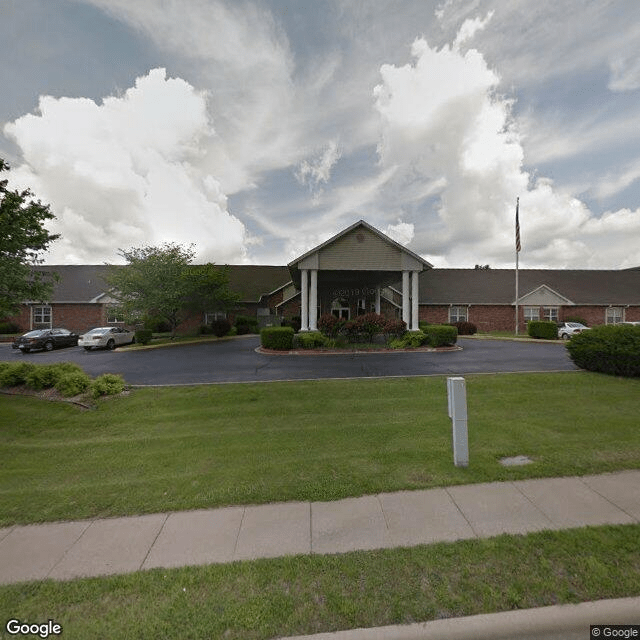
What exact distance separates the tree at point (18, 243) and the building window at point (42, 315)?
1142 inches

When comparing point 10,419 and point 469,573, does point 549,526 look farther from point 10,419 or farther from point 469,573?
point 10,419

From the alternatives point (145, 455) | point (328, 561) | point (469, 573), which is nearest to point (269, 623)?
point (328, 561)

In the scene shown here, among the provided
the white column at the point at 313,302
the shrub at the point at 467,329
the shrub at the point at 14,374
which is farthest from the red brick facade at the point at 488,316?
the shrub at the point at 14,374

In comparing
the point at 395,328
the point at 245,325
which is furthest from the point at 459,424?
the point at 245,325

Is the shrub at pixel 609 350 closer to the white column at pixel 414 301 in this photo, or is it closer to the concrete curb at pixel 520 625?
the white column at pixel 414 301

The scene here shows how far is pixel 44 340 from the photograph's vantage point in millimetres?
21578

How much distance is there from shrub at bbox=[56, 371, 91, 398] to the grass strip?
712 cm

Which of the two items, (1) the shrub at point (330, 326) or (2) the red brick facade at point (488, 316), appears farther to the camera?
(2) the red brick facade at point (488, 316)

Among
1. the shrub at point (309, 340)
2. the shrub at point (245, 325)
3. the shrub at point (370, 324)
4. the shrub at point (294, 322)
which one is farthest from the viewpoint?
the shrub at point (245, 325)

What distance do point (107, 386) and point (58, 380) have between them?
1488 millimetres

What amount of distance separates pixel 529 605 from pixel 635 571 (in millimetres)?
1131

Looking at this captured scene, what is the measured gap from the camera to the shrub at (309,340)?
1781cm

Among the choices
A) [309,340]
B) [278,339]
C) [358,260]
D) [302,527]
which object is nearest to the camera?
[302,527]

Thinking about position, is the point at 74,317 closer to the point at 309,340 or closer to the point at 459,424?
the point at 309,340
